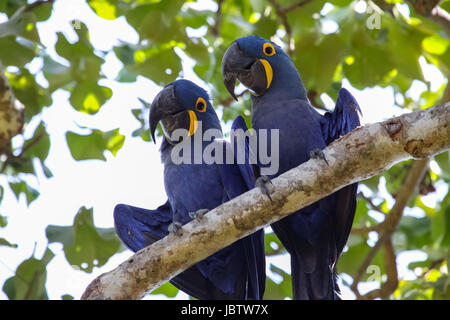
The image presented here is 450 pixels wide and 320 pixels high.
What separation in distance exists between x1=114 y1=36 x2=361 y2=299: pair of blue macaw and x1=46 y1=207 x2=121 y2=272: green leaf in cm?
44

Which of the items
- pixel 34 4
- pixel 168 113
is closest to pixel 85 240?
pixel 168 113

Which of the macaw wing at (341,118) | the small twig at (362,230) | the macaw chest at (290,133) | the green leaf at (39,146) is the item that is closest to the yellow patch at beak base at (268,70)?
the macaw chest at (290,133)

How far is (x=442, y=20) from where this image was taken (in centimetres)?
390

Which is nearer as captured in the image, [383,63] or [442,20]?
[442,20]

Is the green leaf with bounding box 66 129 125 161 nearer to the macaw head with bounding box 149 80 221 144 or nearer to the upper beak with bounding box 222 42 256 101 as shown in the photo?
the macaw head with bounding box 149 80 221 144

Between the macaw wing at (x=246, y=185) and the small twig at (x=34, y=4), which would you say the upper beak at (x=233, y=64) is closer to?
the macaw wing at (x=246, y=185)

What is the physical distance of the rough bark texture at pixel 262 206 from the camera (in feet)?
8.95

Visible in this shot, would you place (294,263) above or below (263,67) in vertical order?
below

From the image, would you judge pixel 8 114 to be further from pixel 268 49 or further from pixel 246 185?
pixel 268 49

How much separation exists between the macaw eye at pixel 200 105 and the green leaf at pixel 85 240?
3.68 ft

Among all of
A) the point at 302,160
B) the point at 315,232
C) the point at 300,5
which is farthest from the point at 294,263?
the point at 300,5

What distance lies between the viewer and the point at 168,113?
3.88 metres

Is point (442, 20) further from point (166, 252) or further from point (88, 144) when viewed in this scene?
point (88, 144)

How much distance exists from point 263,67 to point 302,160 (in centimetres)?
72
